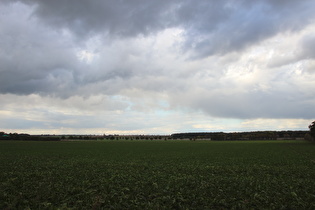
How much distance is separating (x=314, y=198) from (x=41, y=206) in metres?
16.2

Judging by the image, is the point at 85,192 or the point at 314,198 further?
the point at 85,192

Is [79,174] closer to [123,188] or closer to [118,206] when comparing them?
[123,188]

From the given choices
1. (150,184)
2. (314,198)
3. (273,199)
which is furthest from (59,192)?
(314,198)

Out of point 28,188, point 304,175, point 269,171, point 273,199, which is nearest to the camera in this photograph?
point 273,199

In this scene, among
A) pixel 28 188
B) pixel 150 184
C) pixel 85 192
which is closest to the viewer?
pixel 85 192

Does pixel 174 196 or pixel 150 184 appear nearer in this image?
pixel 174 196

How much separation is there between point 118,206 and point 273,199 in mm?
9301

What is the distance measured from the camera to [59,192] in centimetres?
1595

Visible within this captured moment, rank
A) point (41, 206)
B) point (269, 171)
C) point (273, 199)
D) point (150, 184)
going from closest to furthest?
point (41, 206) < point (273, 199) < point (150, 184) < point (269, 171)

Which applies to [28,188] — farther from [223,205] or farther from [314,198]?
[314,198]

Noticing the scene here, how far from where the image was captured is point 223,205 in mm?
13758

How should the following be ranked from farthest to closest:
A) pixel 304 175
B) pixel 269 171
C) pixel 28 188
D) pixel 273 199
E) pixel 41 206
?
1. pixel 269 171
2. pixel 304 175
3. pixel 28 188
4. pixel 273 199
5. pixel 41 206

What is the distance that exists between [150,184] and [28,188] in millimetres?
8834

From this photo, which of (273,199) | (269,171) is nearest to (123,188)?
(273,199)
